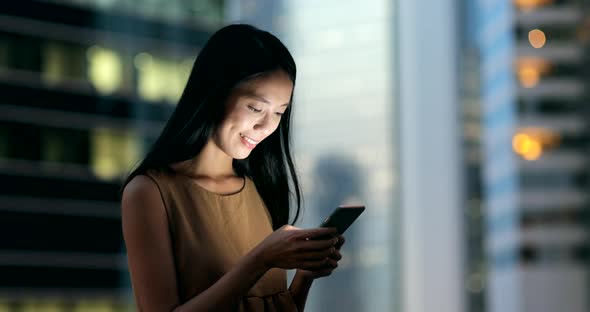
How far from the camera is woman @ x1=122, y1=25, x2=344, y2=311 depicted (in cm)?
97

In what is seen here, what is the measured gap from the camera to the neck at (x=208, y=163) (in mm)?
1065

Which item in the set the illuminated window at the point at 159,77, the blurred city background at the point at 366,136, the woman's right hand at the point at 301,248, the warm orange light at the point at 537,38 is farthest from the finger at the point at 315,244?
the warm orange light at the point at 537,38

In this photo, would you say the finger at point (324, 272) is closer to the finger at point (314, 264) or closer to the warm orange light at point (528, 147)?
the finger at point (314, 264)

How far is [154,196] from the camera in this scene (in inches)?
39.4

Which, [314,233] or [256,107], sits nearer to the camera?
[314,233]

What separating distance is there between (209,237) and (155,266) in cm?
7

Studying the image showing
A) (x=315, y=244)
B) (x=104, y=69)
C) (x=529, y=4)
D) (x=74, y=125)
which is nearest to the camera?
(x=315, y=244)

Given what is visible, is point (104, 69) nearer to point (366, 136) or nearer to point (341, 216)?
point (366, 136)

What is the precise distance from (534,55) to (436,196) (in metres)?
42.6

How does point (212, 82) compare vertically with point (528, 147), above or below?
above

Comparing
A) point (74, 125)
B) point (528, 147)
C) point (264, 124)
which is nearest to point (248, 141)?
point (264, 124)

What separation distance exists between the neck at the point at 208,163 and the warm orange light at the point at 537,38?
4387cm

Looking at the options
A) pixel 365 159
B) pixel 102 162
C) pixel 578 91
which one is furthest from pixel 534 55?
pixel 365 159

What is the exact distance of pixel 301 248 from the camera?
882 mm
